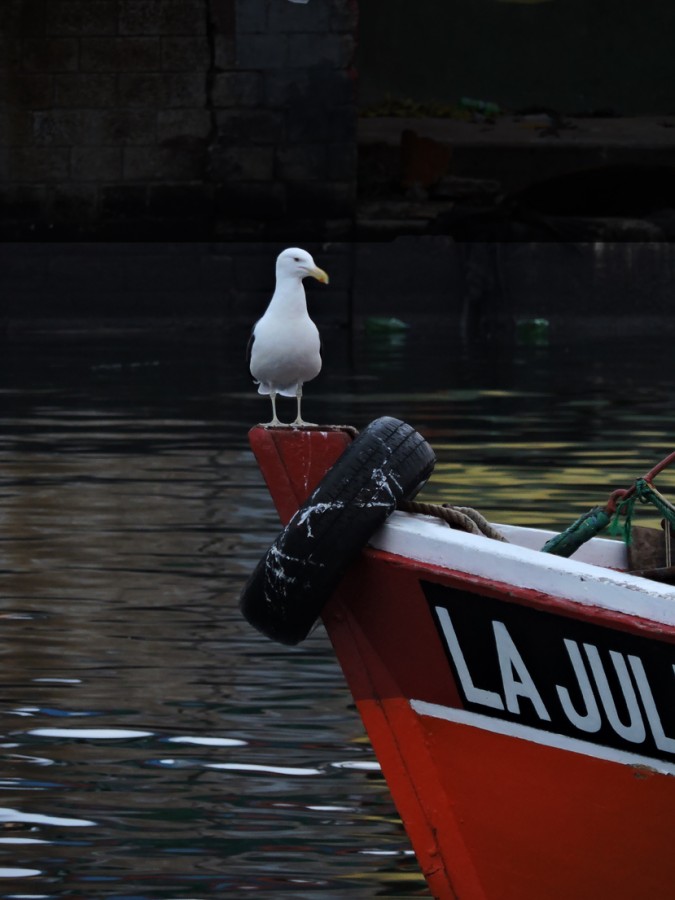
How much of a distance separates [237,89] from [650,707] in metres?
14.9

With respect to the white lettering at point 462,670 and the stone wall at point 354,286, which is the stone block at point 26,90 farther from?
the white lettering at point 462,670

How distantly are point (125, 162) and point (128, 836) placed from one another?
1444cm

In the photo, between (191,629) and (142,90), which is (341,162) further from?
(191,629)

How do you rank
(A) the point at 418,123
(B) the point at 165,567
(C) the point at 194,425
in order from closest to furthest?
(B) the point at 165,567 → (C) the point at 194,425 → (A) the point at 418,123

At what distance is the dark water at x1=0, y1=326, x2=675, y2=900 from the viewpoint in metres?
3.83

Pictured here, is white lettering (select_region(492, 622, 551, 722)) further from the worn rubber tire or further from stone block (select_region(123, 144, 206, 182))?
stone block (select_region(123, 144, 206, 182))

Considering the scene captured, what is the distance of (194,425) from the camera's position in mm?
11250

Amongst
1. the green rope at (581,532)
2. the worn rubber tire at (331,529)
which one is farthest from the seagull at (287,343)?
the worn rubber tire at (331,529)

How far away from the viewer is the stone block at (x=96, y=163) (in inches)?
707

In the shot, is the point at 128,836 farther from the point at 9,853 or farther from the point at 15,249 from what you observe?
the point at 15,249

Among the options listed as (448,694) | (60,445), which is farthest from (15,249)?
(448,694)

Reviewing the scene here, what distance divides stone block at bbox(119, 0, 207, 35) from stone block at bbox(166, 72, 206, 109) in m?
0.36

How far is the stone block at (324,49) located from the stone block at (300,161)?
2.36ft

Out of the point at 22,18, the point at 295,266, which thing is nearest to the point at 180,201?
the point at 22,18
